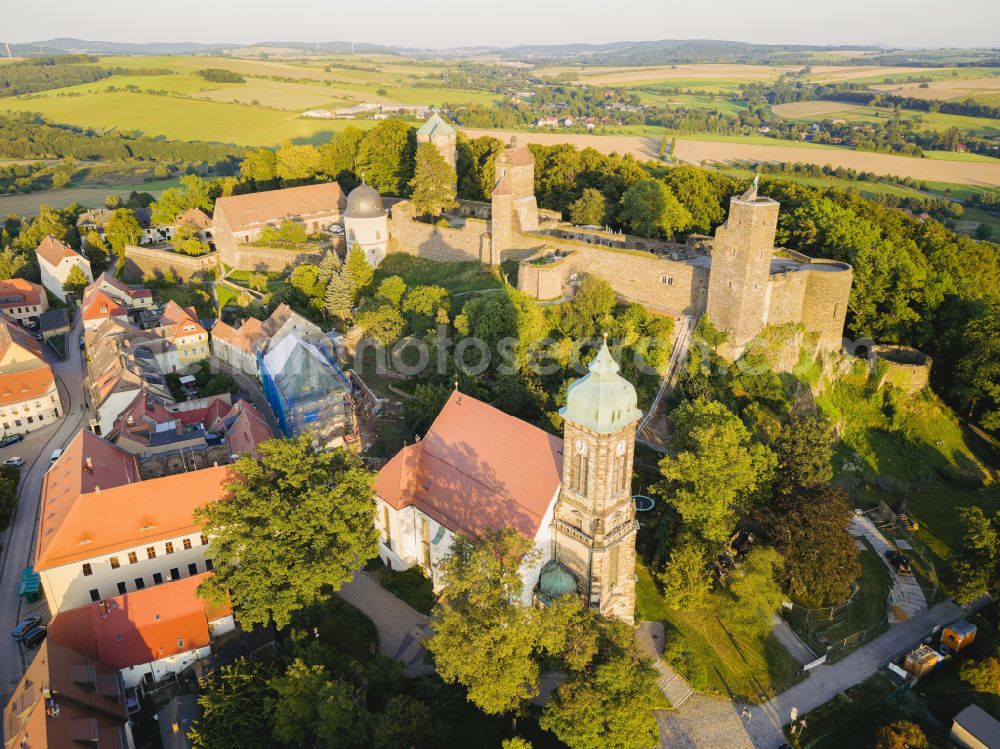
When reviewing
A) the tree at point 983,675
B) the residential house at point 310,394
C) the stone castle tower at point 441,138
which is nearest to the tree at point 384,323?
the residential house at point 310,394

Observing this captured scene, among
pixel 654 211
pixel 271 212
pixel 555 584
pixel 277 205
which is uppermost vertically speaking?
pixel 654 211

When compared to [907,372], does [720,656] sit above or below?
below

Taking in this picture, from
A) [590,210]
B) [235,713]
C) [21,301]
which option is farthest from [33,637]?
[590,210]

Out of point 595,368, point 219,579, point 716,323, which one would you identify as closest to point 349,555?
point 219,579

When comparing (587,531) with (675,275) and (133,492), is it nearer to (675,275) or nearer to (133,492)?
(133,492)

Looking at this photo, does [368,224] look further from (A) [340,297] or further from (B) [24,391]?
(B) [24,391]

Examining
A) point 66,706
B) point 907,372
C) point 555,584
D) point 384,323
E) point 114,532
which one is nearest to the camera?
point 66,706

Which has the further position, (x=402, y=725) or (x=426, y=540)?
(x=426, y=540)

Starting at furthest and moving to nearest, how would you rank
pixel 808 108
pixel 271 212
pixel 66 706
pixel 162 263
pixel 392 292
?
pixel 808 108 → pixel 271 212 → pixel 162 263 → pixel 392 292 → pixel 66 706

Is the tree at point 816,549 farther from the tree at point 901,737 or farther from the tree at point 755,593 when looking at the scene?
the tree at point 901,737
